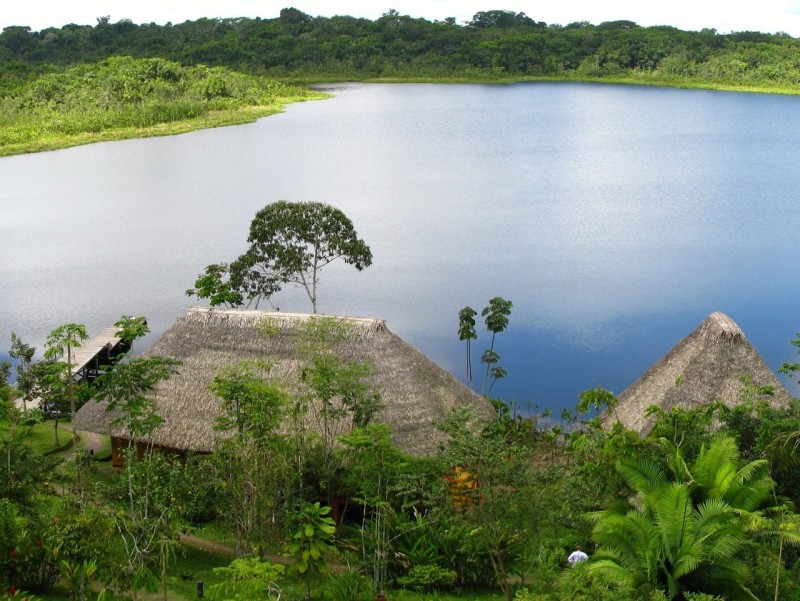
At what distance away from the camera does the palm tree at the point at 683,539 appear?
12328 millimetres

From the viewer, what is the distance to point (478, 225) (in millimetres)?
41188

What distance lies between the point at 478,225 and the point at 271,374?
23988 mm

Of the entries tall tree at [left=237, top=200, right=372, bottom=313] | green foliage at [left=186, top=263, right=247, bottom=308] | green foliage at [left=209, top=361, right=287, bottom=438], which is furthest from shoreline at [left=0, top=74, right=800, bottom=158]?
green foliage at [left=209, top=361, right=287, bottom=438]

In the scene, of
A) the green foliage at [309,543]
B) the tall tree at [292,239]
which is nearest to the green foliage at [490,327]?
the tall tree at [292,239]

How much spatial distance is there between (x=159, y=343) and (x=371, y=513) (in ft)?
20.8

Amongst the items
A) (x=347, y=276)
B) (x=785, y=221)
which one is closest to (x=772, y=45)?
(x=785, y=221)

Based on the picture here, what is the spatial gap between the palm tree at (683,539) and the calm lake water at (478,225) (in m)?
10.2

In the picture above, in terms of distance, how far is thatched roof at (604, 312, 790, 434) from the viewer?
57.9 feet

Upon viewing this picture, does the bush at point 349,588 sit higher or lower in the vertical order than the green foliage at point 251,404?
lower

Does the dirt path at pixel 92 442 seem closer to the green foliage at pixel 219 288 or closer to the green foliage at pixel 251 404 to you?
the green foliage at pixel 219 288

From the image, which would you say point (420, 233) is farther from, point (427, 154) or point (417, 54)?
point (417, 54)

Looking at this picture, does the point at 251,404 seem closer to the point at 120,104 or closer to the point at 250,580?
the point at 250,580

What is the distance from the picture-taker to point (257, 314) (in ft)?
63.2

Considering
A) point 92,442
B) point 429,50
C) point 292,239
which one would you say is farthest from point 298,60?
A: point 92,442
